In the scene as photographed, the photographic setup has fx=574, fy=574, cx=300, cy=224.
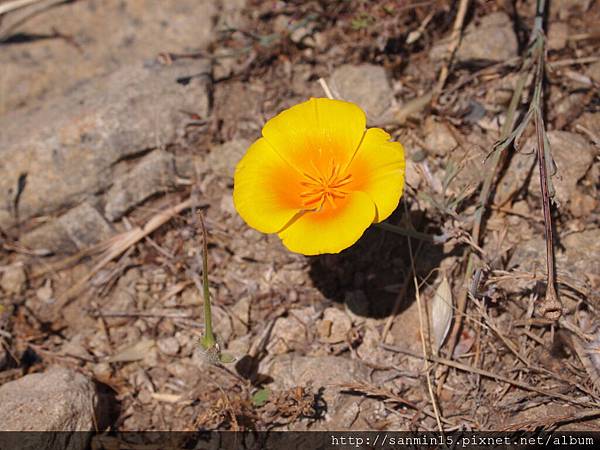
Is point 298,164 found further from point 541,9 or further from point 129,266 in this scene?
point 541,9

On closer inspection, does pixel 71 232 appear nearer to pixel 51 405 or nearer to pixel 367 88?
pixel 51 405

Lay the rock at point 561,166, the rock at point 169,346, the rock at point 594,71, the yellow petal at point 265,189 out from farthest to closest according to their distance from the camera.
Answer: the rock at point 594,71
the rock at point 169,346
the rock at point 561,166
the yellow petal at point 265,189

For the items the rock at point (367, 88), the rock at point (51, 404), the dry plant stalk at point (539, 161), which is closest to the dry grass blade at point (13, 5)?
the rock at point (367, 88)

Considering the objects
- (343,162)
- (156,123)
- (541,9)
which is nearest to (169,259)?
(156,123)

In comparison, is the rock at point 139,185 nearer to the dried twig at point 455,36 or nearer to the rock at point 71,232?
the rock at point 71,232

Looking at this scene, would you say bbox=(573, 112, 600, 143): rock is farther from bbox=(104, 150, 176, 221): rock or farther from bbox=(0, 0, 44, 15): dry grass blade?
bbox=(0, 0, 44, 15): dry grass blade

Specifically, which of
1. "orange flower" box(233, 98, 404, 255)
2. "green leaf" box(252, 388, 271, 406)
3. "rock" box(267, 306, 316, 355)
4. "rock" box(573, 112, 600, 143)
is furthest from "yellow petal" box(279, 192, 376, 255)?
"rock" box(573, 112, 600, 143)
